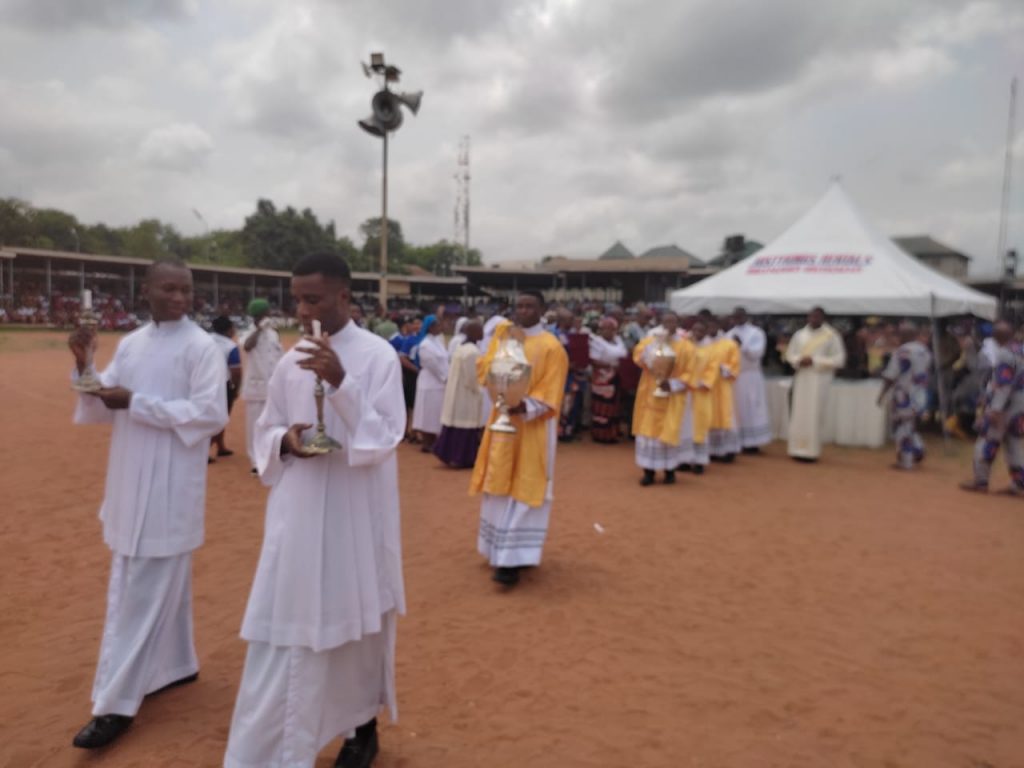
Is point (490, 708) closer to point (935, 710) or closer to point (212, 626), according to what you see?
point (212, 626)

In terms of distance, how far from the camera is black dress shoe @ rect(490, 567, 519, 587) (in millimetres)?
4789

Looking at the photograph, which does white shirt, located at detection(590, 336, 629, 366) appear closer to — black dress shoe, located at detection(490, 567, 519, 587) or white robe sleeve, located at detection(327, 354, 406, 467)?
black dress shoe, located at detection(490, 567, 519, 587)

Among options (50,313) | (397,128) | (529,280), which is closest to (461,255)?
(529,280)

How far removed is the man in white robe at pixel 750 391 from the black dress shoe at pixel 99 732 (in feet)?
28.9

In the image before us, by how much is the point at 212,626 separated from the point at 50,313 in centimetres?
3226

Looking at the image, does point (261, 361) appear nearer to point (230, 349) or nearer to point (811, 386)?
point (230, 349)

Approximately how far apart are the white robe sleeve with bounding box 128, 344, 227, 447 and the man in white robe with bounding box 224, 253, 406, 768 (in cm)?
55

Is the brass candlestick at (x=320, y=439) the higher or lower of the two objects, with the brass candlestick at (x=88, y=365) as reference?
lower

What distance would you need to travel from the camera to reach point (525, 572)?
16.7 feet

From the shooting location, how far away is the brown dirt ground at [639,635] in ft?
9.95

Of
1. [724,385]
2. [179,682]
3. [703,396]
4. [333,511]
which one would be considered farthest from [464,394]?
[333,511]

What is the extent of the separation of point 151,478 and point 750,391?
8869mm

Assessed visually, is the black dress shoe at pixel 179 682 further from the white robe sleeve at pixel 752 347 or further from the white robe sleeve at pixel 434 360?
the white robe sleeve at pixel 752 347

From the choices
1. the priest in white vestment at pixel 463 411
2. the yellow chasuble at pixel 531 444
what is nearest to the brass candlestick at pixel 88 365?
the yellow chasuble at pixel 531 444
